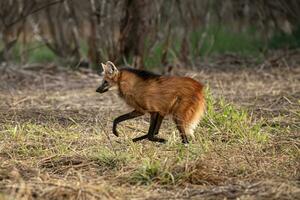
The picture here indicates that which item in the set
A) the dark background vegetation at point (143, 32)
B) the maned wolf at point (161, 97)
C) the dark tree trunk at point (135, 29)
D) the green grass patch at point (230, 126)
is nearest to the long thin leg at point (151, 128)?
the maned wolf at point (161, 97)

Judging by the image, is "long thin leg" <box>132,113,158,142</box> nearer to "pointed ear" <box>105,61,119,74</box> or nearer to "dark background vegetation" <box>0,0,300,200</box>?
"dark background vegetation" <box>0,0,300,200</box>

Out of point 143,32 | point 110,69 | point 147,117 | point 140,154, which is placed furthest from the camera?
point 143,32

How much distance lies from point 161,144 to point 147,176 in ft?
4.76

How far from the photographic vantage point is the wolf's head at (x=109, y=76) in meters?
6.65

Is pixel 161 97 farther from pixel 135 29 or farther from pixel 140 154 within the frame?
pixel 135 29

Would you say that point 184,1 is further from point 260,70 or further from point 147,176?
point 147,176

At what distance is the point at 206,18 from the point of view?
13.8m

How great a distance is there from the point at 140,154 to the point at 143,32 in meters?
5.72

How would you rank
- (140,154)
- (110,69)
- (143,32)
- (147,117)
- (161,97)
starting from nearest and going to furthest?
(140,154)
(161,97)
(110,69)
(147,117)
(143,32)

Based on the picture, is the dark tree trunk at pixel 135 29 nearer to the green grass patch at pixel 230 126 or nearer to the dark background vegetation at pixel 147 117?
the dark background vegetation at pixel 147 117

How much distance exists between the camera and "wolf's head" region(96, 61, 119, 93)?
21.8ft

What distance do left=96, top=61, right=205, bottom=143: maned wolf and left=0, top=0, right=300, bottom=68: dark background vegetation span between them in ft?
8.24

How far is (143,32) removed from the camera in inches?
440

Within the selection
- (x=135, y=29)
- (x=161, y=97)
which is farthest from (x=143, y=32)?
(x=161, y=97)
